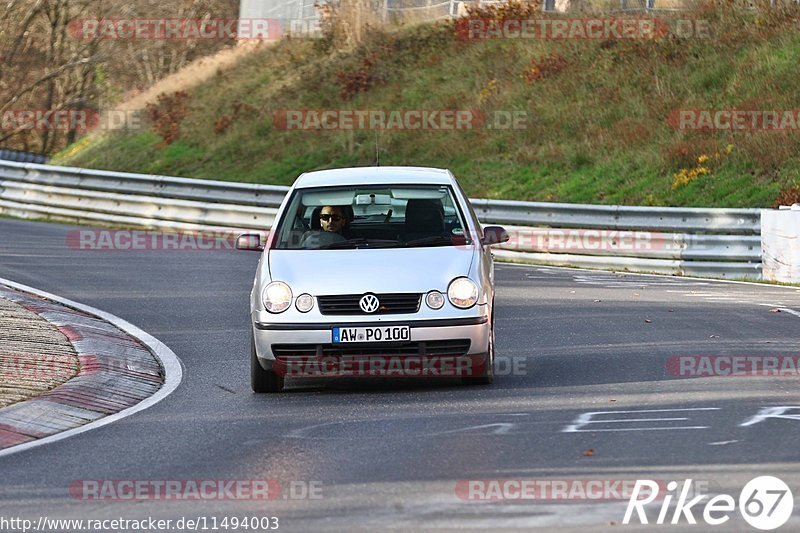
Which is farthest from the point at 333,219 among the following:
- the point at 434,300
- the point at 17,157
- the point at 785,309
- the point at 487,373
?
Answer: the point at 17,157

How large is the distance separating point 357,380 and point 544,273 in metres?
9.77

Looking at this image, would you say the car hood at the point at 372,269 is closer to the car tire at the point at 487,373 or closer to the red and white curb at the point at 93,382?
the car tire at the point at 487,373

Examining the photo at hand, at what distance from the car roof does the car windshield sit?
1.9 inches

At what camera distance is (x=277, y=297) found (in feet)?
33.5

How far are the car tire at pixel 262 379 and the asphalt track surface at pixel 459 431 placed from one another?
0.14m

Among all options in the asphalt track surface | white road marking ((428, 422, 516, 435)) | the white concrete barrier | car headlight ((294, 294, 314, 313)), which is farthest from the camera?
the white concrete barrier

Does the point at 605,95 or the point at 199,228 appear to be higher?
the point at 605,95

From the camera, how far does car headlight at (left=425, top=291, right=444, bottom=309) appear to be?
1010 centimetres

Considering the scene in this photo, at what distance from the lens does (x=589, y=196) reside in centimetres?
2753

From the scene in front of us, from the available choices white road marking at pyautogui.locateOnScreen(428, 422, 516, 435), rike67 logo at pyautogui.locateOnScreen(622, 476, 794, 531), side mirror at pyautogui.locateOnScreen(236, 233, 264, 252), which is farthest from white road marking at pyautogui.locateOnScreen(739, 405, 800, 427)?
side mirror at pyautogui.locateOnScreen(236, 233, 264, 252)

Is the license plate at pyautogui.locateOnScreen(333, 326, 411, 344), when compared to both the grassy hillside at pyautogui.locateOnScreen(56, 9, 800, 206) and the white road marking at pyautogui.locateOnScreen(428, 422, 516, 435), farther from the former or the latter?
the grassy hillside at pyautogui.locateOnScreen(56, 9, 800, 206)

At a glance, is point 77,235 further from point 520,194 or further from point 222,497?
point 222,497

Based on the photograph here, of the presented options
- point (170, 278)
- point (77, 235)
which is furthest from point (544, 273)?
point (77, 235)

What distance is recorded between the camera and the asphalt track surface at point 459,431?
22.0ft
